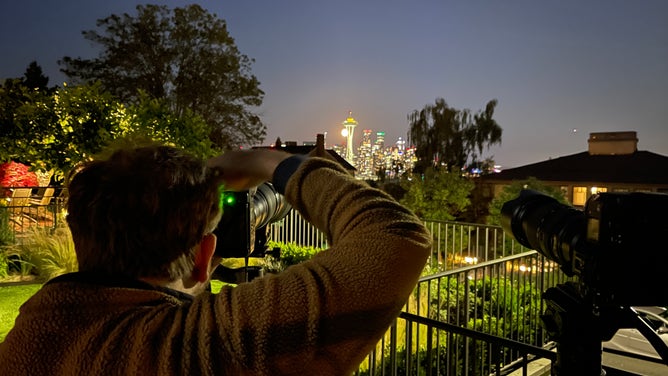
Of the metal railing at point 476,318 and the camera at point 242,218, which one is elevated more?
the camera at point 242,218

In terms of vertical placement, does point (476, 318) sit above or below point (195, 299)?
below

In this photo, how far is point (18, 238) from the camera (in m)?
8.91

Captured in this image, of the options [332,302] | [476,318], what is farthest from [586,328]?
[476,318]

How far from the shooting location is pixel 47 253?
24.2 feet

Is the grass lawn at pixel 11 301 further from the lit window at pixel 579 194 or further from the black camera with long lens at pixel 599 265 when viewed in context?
the lit window at pixel 579 194

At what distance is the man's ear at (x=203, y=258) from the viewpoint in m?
0.97

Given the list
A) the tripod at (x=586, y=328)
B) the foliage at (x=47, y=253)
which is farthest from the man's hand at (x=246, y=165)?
the foliage at (x=47, y=253)

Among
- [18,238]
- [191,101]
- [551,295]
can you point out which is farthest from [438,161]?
[551,295]

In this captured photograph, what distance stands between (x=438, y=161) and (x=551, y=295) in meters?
37.1

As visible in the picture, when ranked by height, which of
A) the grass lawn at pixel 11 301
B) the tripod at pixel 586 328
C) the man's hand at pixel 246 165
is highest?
the man's hand at pixel 246 165

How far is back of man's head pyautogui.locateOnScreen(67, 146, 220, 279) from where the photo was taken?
862 mm

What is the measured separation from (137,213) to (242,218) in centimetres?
62

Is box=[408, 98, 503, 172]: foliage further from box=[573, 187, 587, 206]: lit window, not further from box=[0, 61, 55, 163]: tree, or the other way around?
box=[0, 61, 55, 163]: tree

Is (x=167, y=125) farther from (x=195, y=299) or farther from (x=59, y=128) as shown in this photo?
(x=195, y=299)
